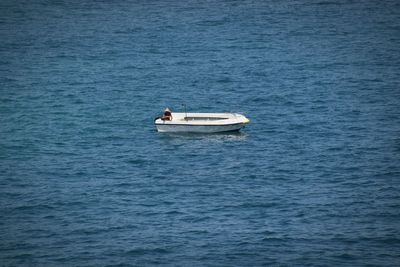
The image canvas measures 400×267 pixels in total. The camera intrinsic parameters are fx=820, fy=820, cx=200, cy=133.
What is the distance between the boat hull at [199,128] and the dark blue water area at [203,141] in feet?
2.77

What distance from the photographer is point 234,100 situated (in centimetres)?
10100

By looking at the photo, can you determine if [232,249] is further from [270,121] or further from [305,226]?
[270,121]

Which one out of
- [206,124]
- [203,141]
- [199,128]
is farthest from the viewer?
[199,128]

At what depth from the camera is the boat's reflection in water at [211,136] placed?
87625 mm

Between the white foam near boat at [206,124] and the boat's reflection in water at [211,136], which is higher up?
the white foam near boat at [206,124]

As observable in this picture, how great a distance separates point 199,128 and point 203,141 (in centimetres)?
192

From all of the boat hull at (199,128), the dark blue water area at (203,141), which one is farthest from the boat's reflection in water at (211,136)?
the boat hull at (199,128)

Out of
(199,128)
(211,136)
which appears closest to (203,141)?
(211,136)

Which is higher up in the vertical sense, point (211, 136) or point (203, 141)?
point (211, 136)

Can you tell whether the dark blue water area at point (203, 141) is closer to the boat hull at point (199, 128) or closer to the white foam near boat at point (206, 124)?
the boat hull at point (199, 128)

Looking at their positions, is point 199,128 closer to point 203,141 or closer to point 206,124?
point 206,124

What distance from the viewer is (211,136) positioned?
88.4 metres

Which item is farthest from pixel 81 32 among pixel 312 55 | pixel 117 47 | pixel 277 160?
pixel 277 160

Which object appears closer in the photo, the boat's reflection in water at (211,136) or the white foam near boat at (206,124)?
the boat's reflection in water at (211,136)
